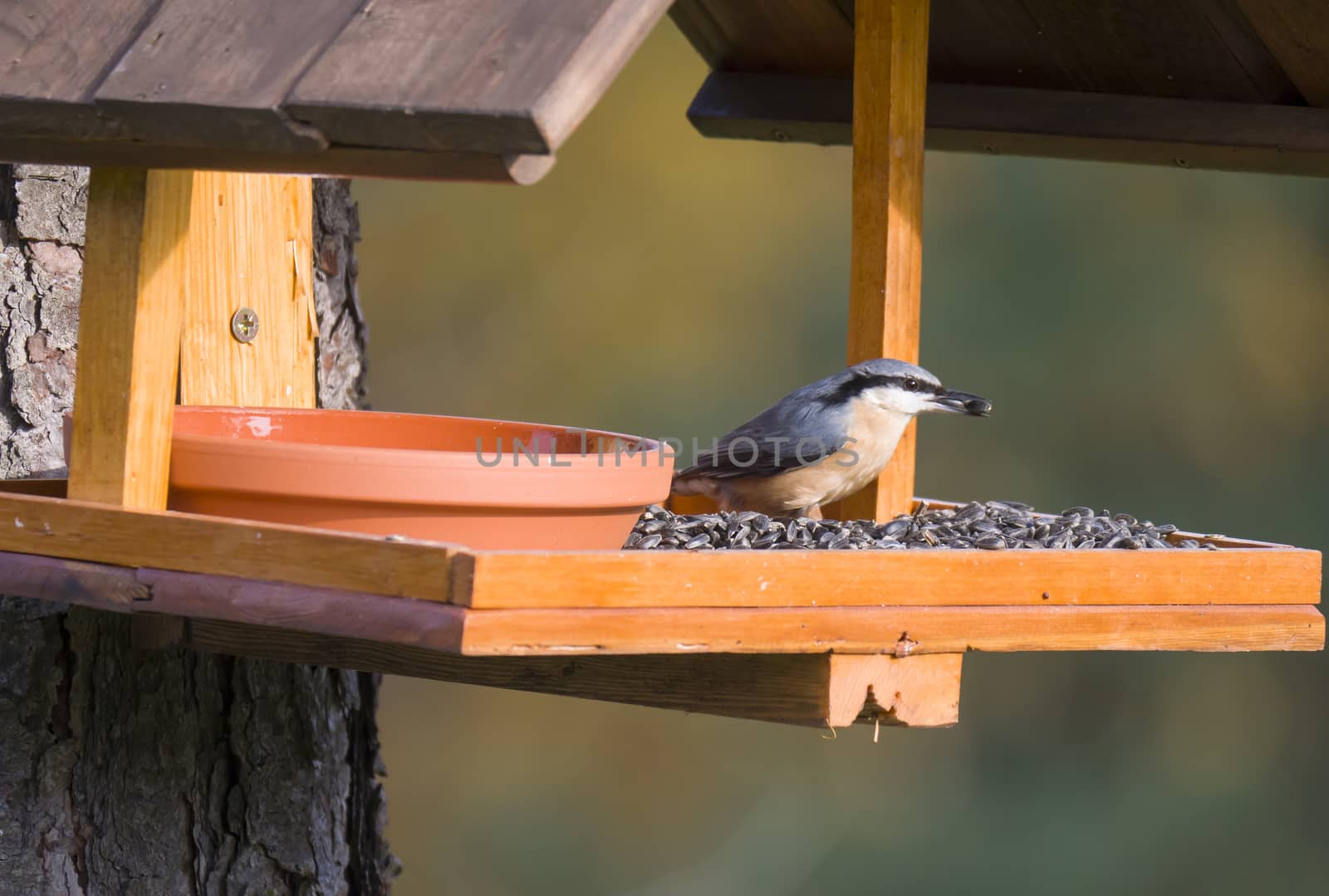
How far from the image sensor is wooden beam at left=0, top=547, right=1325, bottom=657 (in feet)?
4.59

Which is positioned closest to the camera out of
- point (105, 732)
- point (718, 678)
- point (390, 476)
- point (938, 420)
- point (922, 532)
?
point (390, 476)

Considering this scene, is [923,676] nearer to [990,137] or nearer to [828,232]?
[990,137]

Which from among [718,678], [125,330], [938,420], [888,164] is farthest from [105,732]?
[938,420]

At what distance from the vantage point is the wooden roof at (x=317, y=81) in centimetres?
131

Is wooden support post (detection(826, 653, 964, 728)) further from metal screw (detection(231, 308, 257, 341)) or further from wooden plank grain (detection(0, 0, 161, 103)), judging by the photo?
metal screw (detection(231, 308, 257, 341))

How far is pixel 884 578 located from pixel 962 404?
0.97 m

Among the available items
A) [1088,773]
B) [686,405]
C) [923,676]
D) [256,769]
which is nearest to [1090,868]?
[1088,773]

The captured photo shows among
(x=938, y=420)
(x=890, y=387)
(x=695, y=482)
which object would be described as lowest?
(x=695, y=482)

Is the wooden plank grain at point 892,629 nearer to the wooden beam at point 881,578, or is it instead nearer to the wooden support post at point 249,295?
the wooden beam at point 881,578

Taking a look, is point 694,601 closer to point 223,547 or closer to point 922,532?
point 223,547

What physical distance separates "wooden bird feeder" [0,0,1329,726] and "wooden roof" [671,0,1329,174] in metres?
0.49

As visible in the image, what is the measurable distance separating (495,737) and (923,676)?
4816 millimetres

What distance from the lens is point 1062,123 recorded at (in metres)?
2.69

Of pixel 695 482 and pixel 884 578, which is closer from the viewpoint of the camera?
pixel 884 578
